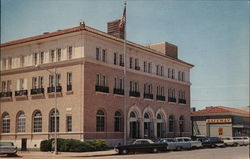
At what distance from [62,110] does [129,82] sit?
9.58 metres

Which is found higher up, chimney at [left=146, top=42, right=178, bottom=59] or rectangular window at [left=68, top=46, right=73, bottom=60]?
chimney at [left=146, top=42, right=178, bottom=59]

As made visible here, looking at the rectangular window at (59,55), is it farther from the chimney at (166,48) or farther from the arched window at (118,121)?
the chimney at (166,48)

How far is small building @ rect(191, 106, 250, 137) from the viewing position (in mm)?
53041

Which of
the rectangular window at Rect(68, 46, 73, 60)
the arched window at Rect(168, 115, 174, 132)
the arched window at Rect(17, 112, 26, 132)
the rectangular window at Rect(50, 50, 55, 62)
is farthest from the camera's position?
the arched window at Rect(168, 115, 174, 132)

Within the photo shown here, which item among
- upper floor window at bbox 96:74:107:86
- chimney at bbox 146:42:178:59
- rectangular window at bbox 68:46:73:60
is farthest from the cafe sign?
rectangular window at bbox 68:46:73:60

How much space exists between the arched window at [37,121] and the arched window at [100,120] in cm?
619

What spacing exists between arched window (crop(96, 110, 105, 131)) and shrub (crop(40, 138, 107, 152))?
408cm

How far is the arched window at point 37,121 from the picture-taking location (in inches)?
1639

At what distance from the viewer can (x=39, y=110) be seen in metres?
41.8

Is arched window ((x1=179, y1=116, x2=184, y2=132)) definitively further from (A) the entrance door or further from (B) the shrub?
(A) the entrance door

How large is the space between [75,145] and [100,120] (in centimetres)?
702

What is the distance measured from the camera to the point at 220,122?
58000 millimetres

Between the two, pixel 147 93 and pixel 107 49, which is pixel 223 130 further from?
pixel 107 49

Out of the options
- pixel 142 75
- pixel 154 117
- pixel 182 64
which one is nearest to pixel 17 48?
pixel 142 75
